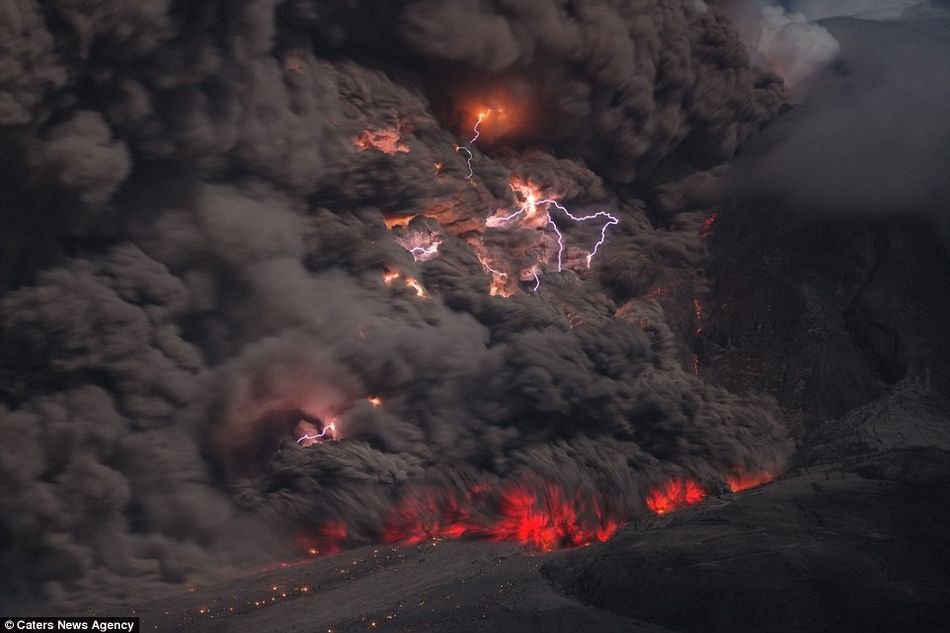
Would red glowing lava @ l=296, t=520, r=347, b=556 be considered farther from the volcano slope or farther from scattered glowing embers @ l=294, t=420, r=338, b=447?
scattered glowing embers @ l=294, t=420, r=338, b=447

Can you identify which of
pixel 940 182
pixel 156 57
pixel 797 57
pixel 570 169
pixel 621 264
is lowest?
pixel 621 264

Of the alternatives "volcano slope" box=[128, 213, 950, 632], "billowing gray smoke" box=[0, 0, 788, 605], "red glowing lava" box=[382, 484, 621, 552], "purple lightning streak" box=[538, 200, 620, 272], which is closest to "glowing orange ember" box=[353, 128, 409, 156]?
"billowing gray smoke" box=[0, 0, 788, 605]

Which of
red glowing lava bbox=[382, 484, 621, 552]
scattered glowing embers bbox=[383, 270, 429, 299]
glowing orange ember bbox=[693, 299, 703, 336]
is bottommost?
red glowing lava bbox=[382, 484, 621, 552]

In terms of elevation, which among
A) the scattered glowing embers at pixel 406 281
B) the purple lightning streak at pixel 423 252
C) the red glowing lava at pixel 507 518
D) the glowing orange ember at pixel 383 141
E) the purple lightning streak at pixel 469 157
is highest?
the glowing orange ember at pixel 383 141

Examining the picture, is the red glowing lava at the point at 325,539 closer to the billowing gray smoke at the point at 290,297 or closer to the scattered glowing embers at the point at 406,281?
the billowing gray smoke at the point at 290,297

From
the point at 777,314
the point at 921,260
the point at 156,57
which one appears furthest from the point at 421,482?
the point at 921,260

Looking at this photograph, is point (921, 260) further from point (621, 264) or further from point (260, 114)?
point (260, 114)

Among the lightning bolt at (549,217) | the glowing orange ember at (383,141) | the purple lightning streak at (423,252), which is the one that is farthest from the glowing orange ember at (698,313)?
the glowing orange ember at (383,141)
